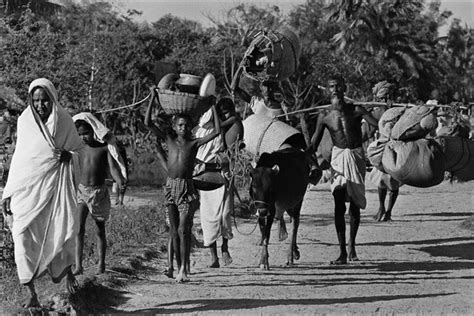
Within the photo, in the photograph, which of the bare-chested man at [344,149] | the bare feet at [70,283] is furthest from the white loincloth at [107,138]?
the bare-chested man at [344,149]

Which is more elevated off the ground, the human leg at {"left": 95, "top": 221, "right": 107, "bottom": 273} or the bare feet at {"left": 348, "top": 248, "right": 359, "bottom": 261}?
the human leg at {"left": 95, "top": 221, "right": 107, "bottom": 273}

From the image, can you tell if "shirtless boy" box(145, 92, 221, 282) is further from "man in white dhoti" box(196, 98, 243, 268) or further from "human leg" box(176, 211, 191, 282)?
"man in white dhoti" box(196, 98, 243, 268)

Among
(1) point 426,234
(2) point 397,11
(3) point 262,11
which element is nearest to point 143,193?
(1) point 426,234

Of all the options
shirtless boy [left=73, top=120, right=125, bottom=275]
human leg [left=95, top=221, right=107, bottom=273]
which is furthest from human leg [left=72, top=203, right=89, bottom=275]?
human leg [left=95, top=221, right=107, bottom=273]

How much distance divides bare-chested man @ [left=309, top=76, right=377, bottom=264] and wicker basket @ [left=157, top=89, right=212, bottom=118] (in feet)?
7.38

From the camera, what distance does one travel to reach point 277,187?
10797 mm

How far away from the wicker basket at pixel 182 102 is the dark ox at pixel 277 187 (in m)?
1.46

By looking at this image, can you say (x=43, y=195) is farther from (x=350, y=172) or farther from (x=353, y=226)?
(x=353, y=226)

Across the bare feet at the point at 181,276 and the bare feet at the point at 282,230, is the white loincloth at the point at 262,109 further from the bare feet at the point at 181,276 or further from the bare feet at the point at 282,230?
the bare feet at the point at 181,276

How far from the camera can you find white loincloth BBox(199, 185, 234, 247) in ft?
36.2

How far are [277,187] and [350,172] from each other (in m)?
1.17

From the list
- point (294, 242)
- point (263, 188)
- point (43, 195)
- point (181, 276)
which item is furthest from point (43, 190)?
point (294, 242)

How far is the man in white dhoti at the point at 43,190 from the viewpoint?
7980 mm

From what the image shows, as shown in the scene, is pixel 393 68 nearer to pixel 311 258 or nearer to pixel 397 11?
pixel 397 11
